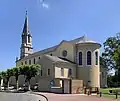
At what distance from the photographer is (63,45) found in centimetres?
6675

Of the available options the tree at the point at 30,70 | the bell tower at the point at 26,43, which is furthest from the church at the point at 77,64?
the bell tower at the point at 26,43

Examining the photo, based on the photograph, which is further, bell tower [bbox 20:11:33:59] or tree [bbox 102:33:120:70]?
bell tower [bbox 20:11:33:59]

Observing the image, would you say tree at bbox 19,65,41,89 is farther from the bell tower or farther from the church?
the bell tower

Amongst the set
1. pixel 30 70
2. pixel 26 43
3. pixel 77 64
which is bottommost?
pixel 30 70

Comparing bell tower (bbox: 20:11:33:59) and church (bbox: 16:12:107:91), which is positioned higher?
bell tower (bbox: 20:11:33:59)

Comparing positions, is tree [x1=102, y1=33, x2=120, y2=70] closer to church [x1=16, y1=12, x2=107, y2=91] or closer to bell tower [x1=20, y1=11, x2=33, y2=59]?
church [x1=16, y1=12, x2=107, y2=91]

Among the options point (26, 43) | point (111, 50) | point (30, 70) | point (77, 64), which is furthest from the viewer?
point (26, 43)

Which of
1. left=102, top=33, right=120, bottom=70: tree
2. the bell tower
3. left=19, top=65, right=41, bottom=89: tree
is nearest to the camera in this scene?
left=19, top=65, right=41, bottom=89: tree

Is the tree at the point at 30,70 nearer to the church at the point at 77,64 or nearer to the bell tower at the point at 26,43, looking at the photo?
the church at the point at 77,64

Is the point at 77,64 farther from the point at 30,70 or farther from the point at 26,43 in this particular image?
the point at 26,43

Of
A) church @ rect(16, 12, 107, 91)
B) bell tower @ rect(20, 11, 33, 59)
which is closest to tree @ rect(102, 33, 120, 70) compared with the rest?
church @ rect(16, 12, 107, 91)

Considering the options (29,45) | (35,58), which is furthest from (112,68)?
(29,45)

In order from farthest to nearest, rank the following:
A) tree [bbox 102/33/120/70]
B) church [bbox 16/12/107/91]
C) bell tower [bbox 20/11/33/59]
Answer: bell tower [bbox 20/11/33/59], tree [bbox 102/33/120/70], church [bbox 16/12/107/91]

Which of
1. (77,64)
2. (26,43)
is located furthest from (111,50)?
(26,43)
